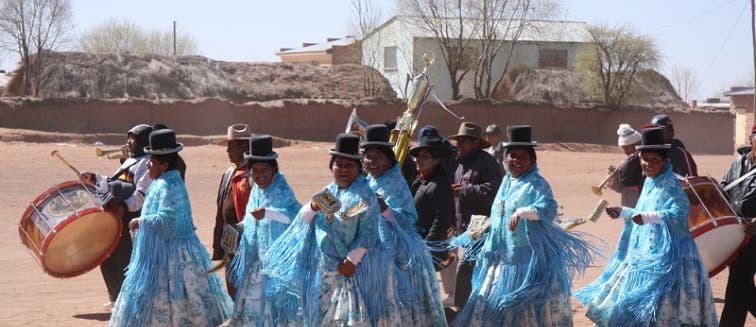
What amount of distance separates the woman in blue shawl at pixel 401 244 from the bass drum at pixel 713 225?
2.33m

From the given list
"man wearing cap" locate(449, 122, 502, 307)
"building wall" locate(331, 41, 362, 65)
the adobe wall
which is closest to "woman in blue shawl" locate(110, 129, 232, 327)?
"man wearing cap" locate(449, 122, 502, 307)

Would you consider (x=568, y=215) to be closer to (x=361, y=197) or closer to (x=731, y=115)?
(x=361, y=197)

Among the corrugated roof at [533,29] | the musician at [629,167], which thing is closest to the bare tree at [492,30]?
the corrugated roof at [533,29]

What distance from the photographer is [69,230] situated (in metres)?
8.59

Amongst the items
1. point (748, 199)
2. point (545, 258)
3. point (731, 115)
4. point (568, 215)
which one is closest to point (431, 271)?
point (545, 258)

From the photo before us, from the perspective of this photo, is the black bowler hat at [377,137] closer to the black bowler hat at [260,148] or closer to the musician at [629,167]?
the black bowler hat at [260,148]

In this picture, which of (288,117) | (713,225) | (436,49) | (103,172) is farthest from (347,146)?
(436,49)

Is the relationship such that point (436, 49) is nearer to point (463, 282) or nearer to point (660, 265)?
point (463, 282)

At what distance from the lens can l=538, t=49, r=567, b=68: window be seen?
48.8 meters

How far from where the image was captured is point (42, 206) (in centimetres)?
865

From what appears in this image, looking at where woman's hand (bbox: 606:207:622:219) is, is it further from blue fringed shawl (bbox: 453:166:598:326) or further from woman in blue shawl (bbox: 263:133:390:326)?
woman in blue shawl (bbox: 263:133:390:326)

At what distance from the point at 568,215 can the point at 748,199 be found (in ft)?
35.9

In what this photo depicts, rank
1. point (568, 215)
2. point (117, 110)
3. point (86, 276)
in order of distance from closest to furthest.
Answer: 1. point (86, 276)
2. point (568, 215)
3. point (117, 110)

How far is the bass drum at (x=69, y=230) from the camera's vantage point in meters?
8.55
